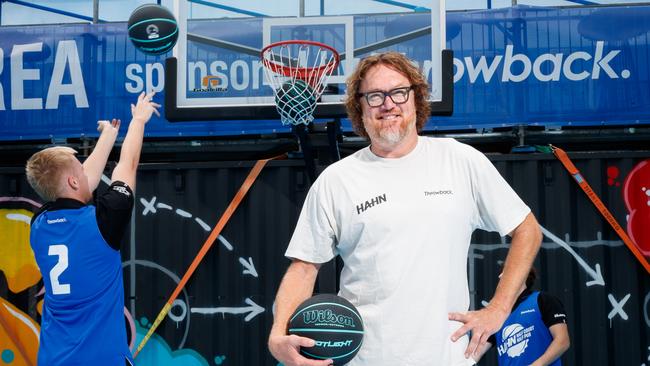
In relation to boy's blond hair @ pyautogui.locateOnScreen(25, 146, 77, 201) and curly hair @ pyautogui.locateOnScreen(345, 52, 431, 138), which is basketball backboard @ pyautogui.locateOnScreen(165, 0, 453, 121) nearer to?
boy's blond hair @ pyautogui.locateOnScreen(25, 146, 77, 201)

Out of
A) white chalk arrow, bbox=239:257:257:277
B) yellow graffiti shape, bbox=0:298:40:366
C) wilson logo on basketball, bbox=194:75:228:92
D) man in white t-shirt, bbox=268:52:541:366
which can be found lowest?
yellow graffiti shape, bbox=0:298:40:366

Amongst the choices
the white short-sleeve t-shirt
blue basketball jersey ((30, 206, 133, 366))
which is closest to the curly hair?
the white short-sleeve t-shirt

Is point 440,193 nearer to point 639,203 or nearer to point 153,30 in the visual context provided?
point 153,30

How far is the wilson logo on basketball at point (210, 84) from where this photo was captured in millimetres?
6887

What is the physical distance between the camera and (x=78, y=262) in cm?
438

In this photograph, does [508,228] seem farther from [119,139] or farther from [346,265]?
[119,139]

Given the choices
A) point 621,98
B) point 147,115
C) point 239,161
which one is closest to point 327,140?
point 239,161

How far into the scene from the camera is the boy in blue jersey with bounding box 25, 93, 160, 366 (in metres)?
4.38

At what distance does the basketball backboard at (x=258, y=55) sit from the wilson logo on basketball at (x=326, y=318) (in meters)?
3.74

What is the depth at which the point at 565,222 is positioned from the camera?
7.82 metres

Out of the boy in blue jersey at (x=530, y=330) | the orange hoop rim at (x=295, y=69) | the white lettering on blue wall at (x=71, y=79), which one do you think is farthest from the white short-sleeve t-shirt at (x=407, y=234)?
the white lettering on blue wall at (x=71, y=79)

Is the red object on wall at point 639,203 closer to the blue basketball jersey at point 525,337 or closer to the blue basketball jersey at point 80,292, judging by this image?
the blue basketball jersey at point 525,337

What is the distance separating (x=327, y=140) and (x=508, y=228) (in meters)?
4.20

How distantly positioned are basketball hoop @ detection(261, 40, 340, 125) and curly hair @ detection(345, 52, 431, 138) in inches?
118
